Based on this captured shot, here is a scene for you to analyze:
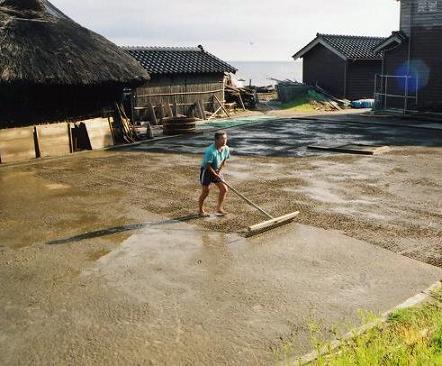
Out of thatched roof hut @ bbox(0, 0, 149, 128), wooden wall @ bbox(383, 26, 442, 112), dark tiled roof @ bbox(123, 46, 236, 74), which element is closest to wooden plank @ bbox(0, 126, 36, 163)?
thatched roof hut @ bbox(0, 0, 149, 128)

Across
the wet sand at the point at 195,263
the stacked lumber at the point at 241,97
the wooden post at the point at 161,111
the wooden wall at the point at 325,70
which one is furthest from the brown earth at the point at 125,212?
the wooden wall at the point at 325,70

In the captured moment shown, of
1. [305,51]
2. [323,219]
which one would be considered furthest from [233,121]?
[323,219]

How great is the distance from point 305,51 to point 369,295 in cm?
3055

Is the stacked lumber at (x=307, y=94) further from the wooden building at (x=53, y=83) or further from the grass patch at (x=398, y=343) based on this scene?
the grass patch at (x=398, y=343)

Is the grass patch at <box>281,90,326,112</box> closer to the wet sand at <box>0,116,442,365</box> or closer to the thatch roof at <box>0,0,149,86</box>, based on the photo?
the thatch roof at <box>0,0,149,86</box>

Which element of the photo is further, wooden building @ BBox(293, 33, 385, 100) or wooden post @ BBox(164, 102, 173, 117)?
wooden building @ BBox(293, 33, 385, 100)

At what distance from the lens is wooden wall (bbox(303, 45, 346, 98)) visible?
32375mm

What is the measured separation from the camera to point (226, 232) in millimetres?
8156

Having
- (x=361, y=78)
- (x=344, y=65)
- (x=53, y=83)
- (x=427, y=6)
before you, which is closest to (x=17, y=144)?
(x=53, y=83)

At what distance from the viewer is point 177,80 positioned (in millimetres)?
25016

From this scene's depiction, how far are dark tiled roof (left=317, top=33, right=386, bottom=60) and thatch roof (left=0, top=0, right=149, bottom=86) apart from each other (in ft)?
58.6

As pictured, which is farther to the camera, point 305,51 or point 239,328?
point 305,51

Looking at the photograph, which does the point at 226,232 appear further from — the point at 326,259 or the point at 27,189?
the point at 27,189

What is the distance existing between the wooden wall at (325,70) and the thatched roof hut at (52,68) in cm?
1783
